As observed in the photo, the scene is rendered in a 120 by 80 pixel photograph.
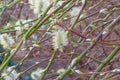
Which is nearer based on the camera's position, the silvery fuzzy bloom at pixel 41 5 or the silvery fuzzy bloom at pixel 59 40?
the silvery fuzzy bloom at pixel 59 40

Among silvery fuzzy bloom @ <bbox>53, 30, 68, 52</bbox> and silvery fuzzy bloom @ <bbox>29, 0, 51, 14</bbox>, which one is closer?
silvery fuzzy bloom @ <bbox>53, 30, 68, 52</bbox>

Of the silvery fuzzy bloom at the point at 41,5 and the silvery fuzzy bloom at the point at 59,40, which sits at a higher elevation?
the silvery fuzzy bloom at the point at 41,5

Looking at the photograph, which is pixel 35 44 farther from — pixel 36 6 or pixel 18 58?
pixel 18 58

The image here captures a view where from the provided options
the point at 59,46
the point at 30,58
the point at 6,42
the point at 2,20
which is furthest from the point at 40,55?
the point at 59,46

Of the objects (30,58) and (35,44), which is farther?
(30,58)

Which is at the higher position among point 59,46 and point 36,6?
point 36,6

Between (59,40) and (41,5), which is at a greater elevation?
(41,5)

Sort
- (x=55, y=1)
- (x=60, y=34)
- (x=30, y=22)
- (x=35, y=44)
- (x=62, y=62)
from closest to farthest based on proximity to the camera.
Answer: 1. (x=60, y=34)
2. (x=55, y=1)
3. (x=35, y=44)
4. (x=30, y=22)
5. (x=62, y=62)

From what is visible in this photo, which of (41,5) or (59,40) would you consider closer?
(59,40)

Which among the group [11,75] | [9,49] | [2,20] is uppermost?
[2,20]

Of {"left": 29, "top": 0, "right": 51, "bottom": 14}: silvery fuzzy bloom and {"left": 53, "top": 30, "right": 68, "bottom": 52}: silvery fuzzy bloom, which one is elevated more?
{"left": 29, "top": 0, "right": 51, "bottom": 14}: silvery fuzzy bloom

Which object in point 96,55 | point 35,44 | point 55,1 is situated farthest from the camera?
point 96,55
